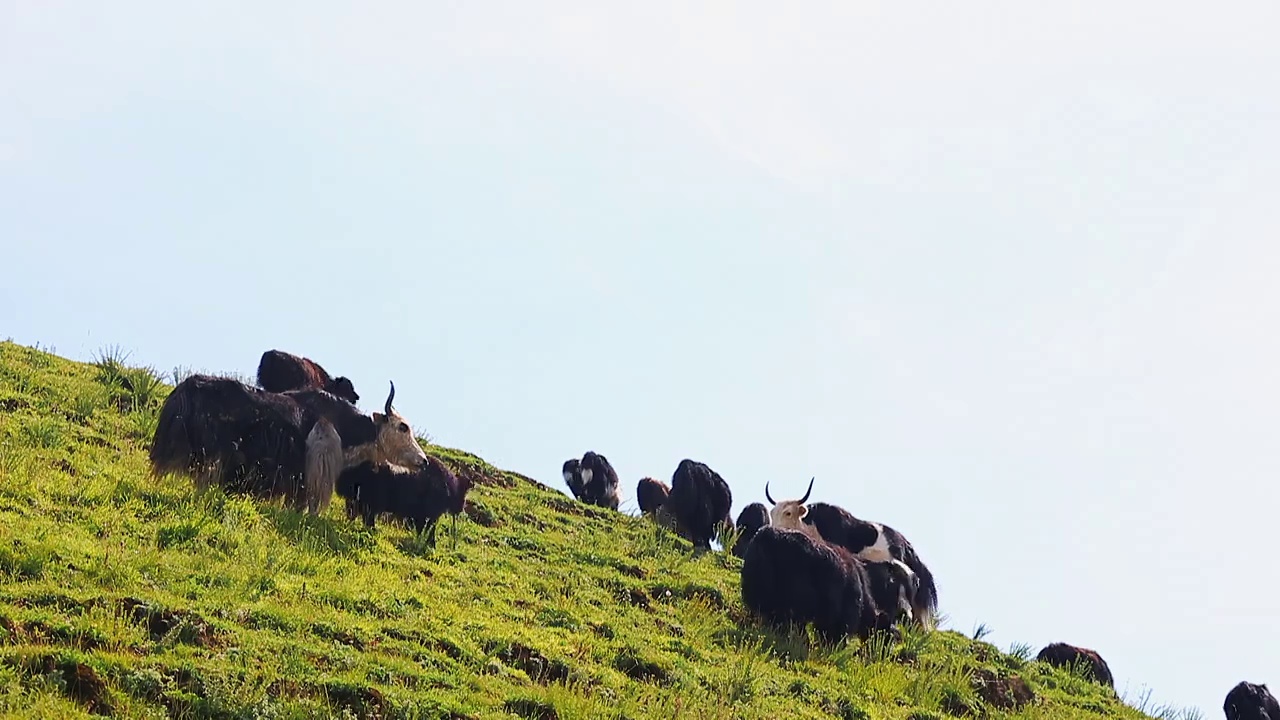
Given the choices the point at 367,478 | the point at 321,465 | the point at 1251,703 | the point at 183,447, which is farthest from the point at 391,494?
the point at 1251,703

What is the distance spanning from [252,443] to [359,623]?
4.93 metres

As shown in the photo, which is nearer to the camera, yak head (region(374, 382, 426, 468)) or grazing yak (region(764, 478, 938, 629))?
yak head (region(374, 382, 426, 468))

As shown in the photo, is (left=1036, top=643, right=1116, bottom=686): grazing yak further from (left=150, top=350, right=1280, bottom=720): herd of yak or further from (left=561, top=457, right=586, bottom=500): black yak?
(left=561, top=457, right=586, bottom=500): black yak

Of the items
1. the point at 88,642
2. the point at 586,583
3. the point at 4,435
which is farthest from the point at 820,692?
the point at 4,435

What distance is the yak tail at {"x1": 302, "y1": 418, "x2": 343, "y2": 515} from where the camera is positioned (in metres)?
15.4

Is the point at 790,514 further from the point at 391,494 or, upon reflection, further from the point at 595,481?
the point at 595,481

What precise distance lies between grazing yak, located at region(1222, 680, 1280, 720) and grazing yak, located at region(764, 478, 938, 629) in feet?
18.2

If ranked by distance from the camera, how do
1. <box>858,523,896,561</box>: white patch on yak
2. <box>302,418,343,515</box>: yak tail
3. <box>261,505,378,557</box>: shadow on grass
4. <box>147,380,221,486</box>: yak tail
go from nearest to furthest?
1. <box>261,505,378,557</box>: shadow on grass
2. <box>147,380,221,486</box>: yak tail
3. <box>302,418,343,515</box>: yak tail
4. <box>858,523,896,561</box>: white patch on yak

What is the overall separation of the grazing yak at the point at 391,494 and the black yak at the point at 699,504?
6.78 m

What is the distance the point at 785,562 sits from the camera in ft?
49.6

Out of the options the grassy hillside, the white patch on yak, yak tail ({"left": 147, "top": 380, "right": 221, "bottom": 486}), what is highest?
the white patch on yak

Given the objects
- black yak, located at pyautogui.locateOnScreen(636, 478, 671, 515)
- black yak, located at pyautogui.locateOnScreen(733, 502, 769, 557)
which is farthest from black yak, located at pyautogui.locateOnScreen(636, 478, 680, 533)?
black yak, located at pyautogui.locateOnScreen(733, 502, 769, 557)

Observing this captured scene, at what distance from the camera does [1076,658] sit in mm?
20219

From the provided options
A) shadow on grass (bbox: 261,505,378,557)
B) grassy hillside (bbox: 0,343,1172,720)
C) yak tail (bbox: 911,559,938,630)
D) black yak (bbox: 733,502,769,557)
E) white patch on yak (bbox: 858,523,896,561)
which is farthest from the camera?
black yak (bbox: 733,502,769,557)
